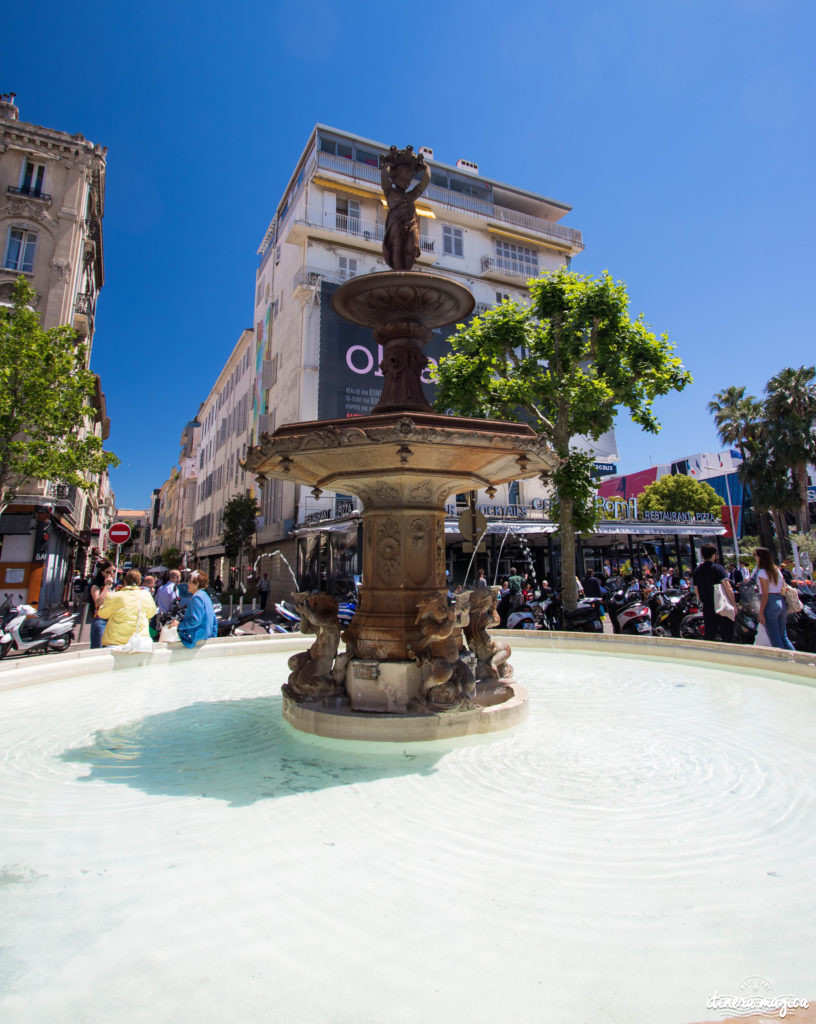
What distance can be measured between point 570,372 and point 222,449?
37228mm

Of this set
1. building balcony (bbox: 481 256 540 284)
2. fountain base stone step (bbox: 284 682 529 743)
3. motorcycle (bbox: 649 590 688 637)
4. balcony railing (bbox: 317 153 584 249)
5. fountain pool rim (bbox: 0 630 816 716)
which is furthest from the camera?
building balcony (bbox: 481 256 540 284)

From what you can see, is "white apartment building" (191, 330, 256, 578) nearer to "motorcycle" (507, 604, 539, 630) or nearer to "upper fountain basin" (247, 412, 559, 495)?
"motorcycle" (507, 604, 539, 630)

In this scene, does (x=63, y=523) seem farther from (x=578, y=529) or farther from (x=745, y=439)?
(x=745, y=439)

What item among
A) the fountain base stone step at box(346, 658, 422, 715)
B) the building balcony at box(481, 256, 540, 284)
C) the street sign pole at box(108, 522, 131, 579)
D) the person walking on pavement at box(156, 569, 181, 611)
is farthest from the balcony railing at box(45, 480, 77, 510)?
the building balcony at box(481, 256, 540, 284)

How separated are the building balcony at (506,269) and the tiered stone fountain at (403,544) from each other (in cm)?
2895

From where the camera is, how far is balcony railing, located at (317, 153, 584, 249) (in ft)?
93.4

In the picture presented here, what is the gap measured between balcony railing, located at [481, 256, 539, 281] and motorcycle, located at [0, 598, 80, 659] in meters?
28.9

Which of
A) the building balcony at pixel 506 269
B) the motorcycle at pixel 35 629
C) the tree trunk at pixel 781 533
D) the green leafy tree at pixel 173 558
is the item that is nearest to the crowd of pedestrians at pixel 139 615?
the motorcycle at pixel 35 629

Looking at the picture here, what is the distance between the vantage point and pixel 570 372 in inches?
526

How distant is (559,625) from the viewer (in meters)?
11.4

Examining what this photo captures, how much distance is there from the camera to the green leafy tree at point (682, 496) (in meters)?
41.2

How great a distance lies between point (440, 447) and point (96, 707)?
3622 millimetres

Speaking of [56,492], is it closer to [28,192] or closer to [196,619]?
[28,192]

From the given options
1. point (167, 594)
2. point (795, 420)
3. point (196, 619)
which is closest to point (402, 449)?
point (196, 619)
